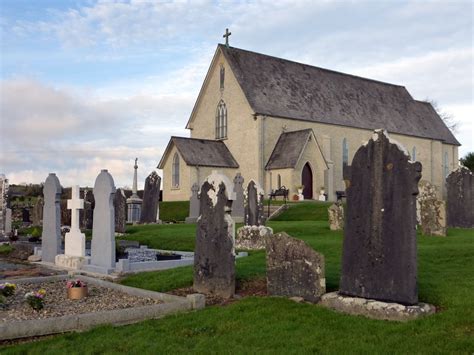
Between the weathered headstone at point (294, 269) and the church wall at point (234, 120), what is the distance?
1134 inches

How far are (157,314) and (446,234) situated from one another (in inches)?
482

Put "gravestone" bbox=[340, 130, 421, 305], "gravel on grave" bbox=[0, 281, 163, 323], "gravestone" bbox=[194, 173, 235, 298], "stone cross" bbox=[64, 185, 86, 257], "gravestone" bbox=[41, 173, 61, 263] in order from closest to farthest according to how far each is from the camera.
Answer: "gravestone" bbox=[340, 130, 421, 305]
"gravel on grave" bbox=[0, 281, 163, 323]
"gravestone" bbox=[194, 173, 235, 298]
"stone cross" bbox=[64, 185, 86, 257]
"gravestone" bbox=[41, 173, 61, 263]

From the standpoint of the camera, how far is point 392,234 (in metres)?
7.61

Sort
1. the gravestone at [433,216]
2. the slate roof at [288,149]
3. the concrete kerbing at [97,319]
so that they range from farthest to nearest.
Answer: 1. the slate roof at [288,149]
2. the gravestone at [433,216]
3. the concrete kerbing at [97,319]

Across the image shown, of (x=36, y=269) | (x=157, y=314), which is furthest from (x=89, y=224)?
(x=157, y=314)

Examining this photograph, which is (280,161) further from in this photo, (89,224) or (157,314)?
(157,314)

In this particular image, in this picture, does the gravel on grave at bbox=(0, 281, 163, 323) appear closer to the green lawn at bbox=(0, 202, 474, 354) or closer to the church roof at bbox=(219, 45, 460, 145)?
the green lawn at bbox=(0, 202, 474, 354)

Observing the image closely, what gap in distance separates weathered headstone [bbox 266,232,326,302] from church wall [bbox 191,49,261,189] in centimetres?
2879

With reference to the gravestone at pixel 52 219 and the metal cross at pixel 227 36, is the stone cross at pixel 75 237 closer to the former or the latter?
the gravestone at pixel 52 219

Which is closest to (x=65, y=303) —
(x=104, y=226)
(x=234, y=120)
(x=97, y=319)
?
(x=97, y=319)

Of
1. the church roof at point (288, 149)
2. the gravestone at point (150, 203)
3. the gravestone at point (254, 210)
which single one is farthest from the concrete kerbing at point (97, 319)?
the church roof at point (288, 149)

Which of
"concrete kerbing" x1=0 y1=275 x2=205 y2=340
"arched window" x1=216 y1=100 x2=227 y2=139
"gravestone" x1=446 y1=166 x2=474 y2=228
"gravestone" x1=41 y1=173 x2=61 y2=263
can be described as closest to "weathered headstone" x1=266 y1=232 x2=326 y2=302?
"concrete kerbing" x1=0 y1=275 x2=205 y2=340

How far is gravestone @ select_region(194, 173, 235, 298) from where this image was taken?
955cm

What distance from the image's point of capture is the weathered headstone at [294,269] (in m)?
8.41
